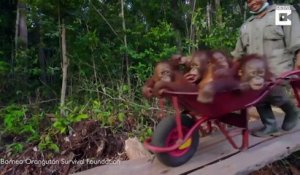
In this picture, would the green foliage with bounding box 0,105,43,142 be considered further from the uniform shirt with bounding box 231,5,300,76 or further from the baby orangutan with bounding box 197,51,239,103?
the uniform shirt with bounding box 231,5,300,76

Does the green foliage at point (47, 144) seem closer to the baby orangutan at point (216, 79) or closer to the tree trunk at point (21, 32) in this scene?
the baby orangutan at point (216, 79)

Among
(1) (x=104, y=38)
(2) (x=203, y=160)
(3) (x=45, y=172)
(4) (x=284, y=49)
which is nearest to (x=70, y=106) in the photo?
(3) (x=45, y=172)

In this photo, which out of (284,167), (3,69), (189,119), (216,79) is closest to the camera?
(216,79)

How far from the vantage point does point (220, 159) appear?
105 inches

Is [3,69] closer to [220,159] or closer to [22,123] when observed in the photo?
[22,123]

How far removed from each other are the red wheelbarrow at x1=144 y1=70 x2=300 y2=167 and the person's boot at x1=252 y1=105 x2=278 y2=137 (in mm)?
528

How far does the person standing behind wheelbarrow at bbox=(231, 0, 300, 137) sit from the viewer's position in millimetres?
3201

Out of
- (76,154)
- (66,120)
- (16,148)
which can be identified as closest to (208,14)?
(66,120)

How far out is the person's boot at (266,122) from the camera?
10.6 feet

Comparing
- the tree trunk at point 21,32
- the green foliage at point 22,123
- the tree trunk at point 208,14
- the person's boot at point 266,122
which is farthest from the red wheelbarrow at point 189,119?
the tree trunk at point 208,14

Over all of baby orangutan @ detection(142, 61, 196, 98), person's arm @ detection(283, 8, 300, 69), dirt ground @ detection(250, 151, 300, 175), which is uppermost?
person's arm @ detection(283, 8, 300, 69)

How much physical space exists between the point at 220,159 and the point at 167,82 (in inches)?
32.7

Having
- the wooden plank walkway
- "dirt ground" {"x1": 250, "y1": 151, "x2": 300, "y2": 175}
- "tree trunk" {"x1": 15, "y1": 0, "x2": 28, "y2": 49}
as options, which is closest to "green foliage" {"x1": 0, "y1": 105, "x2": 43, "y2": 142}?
the wooden plank walkway

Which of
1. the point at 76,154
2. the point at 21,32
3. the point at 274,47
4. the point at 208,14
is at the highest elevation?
the point at 208,14
